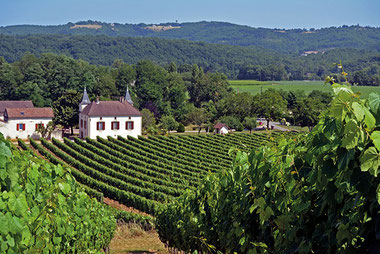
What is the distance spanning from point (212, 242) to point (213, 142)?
33.6m

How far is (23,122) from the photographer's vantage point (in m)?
45.7

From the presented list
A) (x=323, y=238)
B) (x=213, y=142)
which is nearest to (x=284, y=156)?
(x=323, y=238)

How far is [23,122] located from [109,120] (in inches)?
328

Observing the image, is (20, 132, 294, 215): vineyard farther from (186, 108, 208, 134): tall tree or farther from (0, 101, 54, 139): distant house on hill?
(186, 108, 208, 134): tall tree

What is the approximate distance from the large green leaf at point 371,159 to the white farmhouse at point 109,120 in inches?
1681

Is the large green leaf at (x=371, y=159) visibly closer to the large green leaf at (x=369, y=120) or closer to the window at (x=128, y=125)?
the large green leaf at (x=369, y=120)

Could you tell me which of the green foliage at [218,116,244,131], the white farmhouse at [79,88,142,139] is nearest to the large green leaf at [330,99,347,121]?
the white farmhouse at [79,88,142,139]

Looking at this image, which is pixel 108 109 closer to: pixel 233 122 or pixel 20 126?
pixel 20 126

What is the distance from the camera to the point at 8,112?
45.3 m

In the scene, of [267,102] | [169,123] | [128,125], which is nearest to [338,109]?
[128,125]

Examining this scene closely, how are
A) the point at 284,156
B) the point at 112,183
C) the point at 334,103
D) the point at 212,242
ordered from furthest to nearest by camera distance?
the point at 112,183
the point at 212,242
the point at 284,156
the point at 334,103

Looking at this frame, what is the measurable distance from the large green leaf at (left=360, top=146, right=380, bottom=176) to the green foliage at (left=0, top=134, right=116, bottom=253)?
2574mm

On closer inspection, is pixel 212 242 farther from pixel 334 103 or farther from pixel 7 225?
pixel 334 103

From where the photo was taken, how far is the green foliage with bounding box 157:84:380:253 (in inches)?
109
